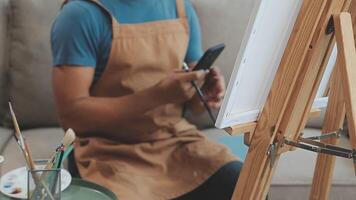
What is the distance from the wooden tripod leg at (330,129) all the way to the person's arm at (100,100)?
13.9 inches

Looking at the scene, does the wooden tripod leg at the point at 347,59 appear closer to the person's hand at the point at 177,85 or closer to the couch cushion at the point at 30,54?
the person's hand at the point at 177,85

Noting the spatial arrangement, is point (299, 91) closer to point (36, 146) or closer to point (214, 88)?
point (214, 88)

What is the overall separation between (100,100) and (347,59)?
0.67 metres

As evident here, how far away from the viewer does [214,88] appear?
1518 mm

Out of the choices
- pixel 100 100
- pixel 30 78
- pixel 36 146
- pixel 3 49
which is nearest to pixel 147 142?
pixel 100 100

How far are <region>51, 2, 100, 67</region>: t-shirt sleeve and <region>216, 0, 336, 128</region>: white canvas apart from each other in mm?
534

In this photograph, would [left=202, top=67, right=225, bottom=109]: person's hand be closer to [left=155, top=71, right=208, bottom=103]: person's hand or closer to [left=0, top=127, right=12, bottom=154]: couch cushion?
[left=155, top=71, right=208, bottom=103]: person's hand

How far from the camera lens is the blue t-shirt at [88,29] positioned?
4.42ft

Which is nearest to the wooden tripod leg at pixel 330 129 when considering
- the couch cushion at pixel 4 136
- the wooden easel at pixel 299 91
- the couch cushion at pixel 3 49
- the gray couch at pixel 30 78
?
the wooden easel at pixel 299 91

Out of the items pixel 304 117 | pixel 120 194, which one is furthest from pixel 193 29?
pixel 304 117

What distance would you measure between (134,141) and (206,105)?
220mm

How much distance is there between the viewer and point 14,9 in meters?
1.81

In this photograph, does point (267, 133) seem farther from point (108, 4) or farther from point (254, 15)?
point (108, 4)

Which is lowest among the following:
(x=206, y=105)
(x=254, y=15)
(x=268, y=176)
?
(x=206, y=105)
